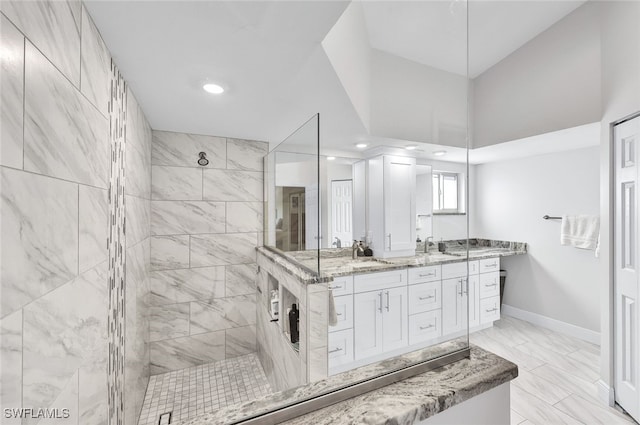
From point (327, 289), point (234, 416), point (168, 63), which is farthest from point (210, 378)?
point (168, 63)

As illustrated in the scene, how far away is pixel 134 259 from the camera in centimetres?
141

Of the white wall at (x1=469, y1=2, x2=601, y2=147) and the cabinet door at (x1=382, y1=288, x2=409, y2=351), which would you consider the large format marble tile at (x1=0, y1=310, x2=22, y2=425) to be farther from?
the white wall at (x1=469, y1=2, x2=601, y2=147)

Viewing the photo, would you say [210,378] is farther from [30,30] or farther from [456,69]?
[456,69]

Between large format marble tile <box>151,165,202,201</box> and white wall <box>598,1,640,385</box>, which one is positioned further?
large format marble tile <box>151,165,202,201</box>

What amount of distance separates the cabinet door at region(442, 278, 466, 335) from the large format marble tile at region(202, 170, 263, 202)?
1518 mm

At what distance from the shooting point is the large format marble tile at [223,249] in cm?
206

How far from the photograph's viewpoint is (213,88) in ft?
4.22

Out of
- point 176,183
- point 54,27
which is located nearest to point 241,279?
point 176,183

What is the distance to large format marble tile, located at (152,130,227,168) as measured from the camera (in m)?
1.91

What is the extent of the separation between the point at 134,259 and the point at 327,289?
1086 millimetres

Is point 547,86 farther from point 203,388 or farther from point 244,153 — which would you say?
point 203,388

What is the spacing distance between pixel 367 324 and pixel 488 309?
1.43m

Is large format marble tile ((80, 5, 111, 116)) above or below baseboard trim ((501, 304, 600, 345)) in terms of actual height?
above

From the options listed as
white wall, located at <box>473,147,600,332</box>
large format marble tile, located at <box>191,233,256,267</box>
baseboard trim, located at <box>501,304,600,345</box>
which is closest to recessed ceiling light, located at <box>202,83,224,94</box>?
large format marble tile, located at <box>191,233,256,267</box>
